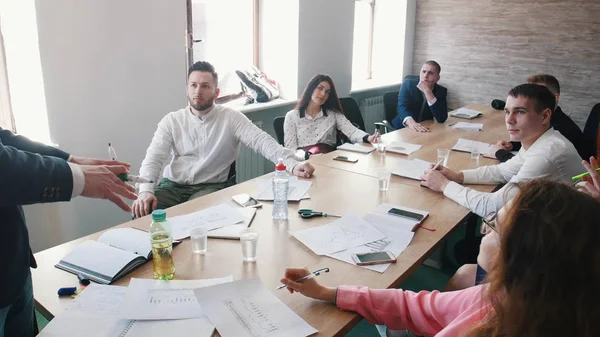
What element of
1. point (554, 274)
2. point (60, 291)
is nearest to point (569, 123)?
point (554, 274)

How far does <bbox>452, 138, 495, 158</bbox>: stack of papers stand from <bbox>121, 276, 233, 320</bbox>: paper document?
215cm

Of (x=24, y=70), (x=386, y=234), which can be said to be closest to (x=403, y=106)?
(x=386, y=234)

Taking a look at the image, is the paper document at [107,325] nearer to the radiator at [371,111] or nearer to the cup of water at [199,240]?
the cup of water at [199,240]

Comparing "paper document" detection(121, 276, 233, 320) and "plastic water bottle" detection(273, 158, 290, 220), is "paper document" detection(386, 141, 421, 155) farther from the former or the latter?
"paper document" detection(121, 276, 233, 320)

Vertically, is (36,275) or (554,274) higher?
(554,274)

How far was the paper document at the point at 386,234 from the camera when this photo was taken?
1.57 meters

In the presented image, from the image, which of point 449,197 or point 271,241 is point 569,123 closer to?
point 449,197

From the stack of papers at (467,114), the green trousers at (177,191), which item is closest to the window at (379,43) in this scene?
the stack of papers at (467,114)

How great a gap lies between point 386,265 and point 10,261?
1.09 metres

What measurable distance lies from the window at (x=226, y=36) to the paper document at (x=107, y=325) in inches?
115

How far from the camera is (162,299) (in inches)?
50.1

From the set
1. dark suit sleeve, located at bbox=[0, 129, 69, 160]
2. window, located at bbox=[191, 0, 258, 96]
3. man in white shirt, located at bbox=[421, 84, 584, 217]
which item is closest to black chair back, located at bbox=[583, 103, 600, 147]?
man in white shirt, located at bbox=[421, 84, 584, 217]

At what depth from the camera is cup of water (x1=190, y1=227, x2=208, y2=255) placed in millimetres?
1562

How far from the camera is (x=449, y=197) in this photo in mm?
2156
